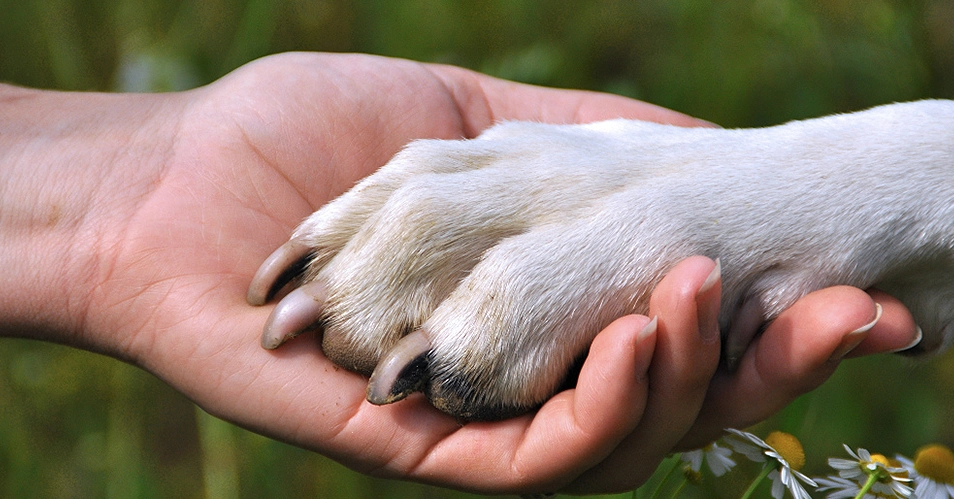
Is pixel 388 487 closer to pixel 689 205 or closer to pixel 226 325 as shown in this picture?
pixel 226 325

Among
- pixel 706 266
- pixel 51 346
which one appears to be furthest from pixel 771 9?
pixel 51 346

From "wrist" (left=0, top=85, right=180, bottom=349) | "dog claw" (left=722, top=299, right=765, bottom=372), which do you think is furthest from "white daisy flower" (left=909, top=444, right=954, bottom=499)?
"wrist" (left=0, top=85, right=180, bottom=349)

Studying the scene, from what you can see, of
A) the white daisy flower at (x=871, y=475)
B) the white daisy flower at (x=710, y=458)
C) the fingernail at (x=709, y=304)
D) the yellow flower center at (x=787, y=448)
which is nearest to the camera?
the fingernail at (x=709, y=304)

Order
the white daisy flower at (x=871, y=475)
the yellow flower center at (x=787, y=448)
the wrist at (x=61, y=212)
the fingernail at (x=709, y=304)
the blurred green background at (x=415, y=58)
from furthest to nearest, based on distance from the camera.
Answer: the blurred green background at (x=415, y=58)
the wrist at (x=61, y=212)
the yellow flower center at (x=787, y=448)
the white daisy flower at (x=871, y=475)
the fingernail at (x=709, y=304)

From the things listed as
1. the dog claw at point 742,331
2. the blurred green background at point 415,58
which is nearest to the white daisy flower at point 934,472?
the dog claw at point 742,331

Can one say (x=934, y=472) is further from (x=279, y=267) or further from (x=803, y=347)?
(x=279, y=267)

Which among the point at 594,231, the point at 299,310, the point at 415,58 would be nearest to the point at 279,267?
the point at 299,310

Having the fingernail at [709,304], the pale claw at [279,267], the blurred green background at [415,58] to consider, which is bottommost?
the blurred green background at [415,58]

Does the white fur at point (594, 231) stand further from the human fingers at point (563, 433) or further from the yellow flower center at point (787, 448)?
the yellow flower center at point (787, 448)
